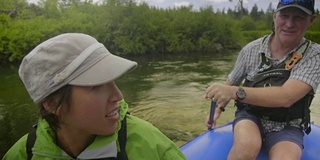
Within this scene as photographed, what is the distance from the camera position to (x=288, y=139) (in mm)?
1748

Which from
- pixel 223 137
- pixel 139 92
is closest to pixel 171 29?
pixel 139 92

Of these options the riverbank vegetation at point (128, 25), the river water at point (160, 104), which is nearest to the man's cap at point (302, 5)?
the river water at point (160, 104)

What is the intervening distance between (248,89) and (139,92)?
5979mm

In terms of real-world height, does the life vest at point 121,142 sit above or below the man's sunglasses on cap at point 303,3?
below

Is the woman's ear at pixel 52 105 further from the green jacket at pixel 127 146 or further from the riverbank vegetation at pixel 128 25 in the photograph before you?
the riverbank vegetation at pixel 128 25

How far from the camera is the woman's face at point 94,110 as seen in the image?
93 centimetres

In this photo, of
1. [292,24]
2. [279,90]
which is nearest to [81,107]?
[279,90]

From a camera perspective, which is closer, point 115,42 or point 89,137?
point 89,137

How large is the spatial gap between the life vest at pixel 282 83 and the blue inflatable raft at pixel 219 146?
118 mm

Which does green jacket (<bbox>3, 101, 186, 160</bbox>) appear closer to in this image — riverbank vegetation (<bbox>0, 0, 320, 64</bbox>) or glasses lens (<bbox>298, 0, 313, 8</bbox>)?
glasses lens (<bbox>298, 0, 313, 8</bbox>)

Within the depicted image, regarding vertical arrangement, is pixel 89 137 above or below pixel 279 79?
above

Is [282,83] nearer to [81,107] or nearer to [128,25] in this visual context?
[81,107]

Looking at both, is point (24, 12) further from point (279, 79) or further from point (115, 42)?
point (279, 79)

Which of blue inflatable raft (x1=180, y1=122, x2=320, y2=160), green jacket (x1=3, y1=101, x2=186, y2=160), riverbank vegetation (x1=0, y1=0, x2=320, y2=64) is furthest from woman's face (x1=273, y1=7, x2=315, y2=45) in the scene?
riverbank vegetation (x1=0, y1=0, x2=320, y2=64)
